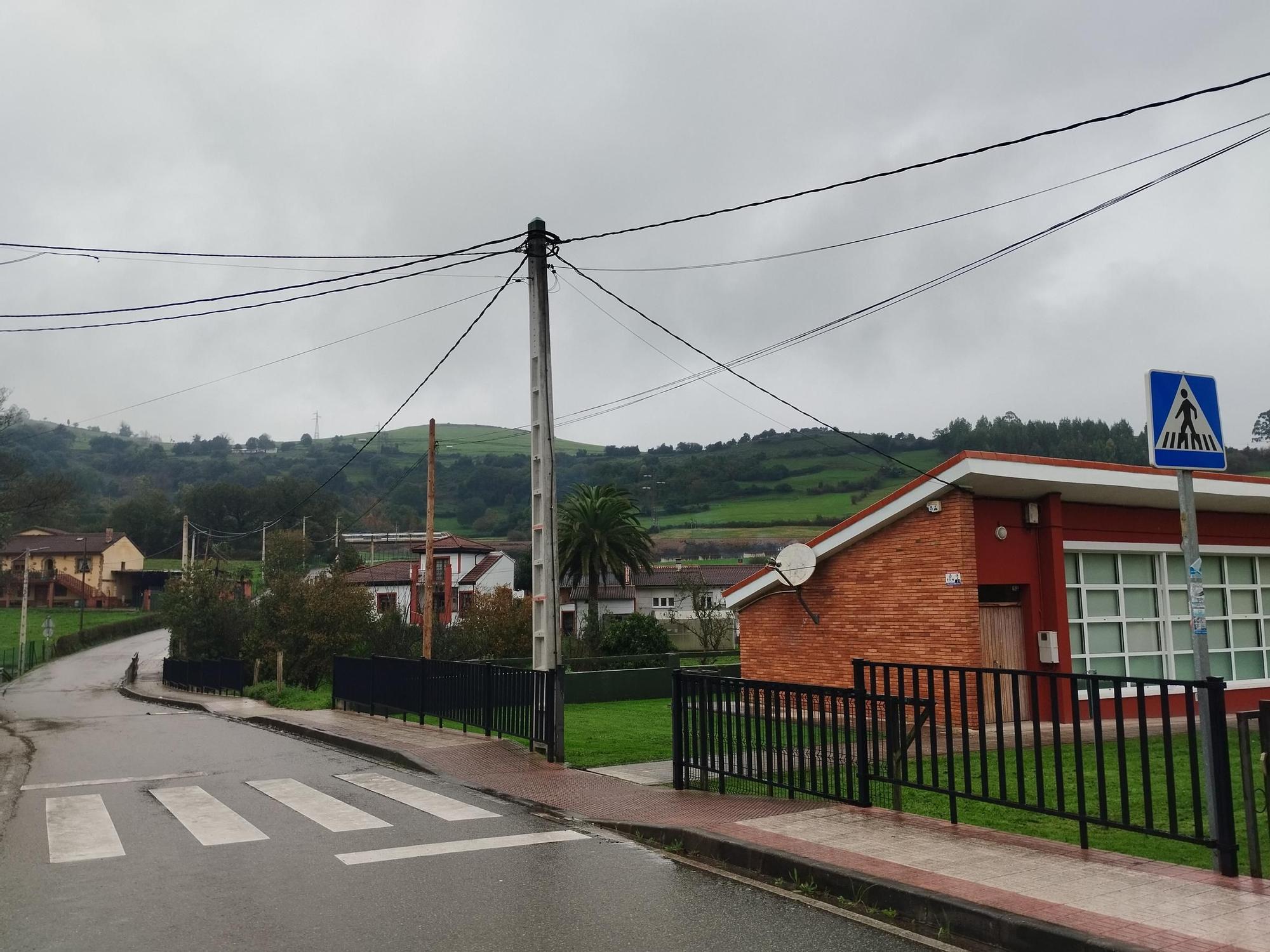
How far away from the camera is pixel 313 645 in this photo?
34719 millimetres

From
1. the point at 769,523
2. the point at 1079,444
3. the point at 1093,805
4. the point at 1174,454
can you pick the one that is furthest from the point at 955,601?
the point at 769,523

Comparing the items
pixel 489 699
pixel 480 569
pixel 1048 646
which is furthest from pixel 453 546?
pixel 1048 646

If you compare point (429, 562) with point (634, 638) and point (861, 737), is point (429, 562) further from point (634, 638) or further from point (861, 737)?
point (861, 737)

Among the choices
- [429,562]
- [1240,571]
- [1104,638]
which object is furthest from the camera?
[429,562]

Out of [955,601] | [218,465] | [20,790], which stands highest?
[218,465]

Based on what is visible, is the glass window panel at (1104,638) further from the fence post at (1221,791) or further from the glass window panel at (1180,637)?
the fence post at (1221,791)

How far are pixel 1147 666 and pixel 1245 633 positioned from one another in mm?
3126

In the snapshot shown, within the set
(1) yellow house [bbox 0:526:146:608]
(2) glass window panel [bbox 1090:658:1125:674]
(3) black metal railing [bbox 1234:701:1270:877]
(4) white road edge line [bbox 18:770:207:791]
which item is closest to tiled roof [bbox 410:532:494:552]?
(1) yellow house [bbox 0:526:146:608]

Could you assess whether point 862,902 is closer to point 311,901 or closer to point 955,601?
point 311,901

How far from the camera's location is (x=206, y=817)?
9.44m

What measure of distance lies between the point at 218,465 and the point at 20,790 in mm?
150115

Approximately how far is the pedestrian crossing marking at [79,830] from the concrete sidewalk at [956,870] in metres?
3.60

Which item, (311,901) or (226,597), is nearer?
(311,901)

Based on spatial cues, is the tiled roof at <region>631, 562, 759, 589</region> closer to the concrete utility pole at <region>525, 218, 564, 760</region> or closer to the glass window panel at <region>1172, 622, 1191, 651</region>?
the glass window panel at <region>1172, 622, 1191, 651</region>
